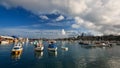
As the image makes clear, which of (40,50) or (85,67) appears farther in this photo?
(40,50)

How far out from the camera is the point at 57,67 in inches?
2359

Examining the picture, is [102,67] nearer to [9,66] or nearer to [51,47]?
[9,66]

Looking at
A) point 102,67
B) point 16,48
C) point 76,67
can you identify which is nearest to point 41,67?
point 76,67

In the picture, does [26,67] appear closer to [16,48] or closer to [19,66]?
[19,66]

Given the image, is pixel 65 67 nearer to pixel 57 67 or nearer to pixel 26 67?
pixel 57 67

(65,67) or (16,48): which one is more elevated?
(16,48)

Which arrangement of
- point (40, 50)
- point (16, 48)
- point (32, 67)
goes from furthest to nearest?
point (40, 50) → point (16, 48) → point (32, 67)

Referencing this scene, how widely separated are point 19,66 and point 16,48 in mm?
38557

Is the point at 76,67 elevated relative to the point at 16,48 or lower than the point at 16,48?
lower

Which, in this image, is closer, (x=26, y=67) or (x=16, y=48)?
(x=26, y=67)

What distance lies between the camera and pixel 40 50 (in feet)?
362

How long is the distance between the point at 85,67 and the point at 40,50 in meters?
54.5

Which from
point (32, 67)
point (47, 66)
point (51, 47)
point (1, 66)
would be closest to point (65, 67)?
point (47, 66)

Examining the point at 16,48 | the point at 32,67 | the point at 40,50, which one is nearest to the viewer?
the point at 32,67
